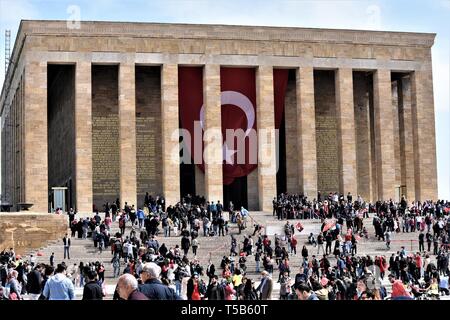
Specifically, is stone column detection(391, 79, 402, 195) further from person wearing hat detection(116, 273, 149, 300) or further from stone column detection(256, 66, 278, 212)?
person wearing hat detection(116, 273, 149, 300)

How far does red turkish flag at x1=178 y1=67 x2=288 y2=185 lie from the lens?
48.9 meters

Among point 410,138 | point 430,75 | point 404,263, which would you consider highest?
point 430,75

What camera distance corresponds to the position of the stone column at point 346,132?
164ft

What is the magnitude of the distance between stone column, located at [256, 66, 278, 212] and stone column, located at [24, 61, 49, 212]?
11583 mm

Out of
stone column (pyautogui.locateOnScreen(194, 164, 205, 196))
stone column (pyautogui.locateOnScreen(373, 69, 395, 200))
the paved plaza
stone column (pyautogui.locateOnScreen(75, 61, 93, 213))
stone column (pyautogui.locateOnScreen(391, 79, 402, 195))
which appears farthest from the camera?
stone column (pyautogui.locateOnScreen(391, 79, 402, 195))

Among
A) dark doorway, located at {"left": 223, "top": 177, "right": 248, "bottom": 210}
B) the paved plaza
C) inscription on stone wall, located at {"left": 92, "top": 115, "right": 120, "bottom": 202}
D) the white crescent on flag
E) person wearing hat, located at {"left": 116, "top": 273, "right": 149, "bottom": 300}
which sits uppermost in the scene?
the white crescent on flag

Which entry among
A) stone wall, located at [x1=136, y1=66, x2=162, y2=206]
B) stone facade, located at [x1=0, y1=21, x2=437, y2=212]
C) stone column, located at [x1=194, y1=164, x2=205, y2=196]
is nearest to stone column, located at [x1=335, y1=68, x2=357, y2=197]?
stone facade, located at [x1=0, y1=21, x2=437, y2=212]

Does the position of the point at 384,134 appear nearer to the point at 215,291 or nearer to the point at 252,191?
the point at 252,191

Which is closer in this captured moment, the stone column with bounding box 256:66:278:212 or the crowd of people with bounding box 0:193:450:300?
the crowd of people with bounding box 0:193:450:300

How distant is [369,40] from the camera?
167 ft

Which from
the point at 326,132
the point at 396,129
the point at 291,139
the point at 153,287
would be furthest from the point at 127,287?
the point at 396,129
